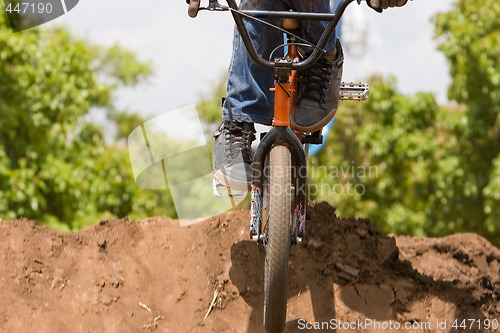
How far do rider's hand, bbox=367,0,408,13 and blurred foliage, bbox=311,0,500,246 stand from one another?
8722mm

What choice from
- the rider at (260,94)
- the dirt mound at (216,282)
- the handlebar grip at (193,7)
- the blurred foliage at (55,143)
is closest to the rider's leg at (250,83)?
the rider at (260,94)

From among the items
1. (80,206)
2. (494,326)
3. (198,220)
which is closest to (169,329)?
(198,220)

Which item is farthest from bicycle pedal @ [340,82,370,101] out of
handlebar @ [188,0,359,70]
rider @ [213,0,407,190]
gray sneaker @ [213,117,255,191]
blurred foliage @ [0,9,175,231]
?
blurred foliage @ [0,9,175,231]

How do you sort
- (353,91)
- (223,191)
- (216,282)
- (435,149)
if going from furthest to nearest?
(435,149), (353,91), (216,282), (223,191)

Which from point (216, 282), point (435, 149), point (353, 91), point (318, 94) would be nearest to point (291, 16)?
point (318, 94)

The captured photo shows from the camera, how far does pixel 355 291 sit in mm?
3850

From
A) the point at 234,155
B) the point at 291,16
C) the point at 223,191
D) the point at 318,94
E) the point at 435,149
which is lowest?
the point at 435,149

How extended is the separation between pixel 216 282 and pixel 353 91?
1355mm

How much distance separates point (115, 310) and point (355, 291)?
1316 mm

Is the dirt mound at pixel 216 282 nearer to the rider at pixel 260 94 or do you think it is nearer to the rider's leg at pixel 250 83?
the rider at pixel 260 94

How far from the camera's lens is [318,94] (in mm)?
3453

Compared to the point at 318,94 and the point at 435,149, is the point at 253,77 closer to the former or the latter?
the point at 318,94

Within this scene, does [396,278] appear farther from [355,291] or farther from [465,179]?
[465,179]

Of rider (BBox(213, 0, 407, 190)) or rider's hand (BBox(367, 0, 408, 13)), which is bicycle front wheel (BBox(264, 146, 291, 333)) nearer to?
rider (BBox(213, 0, 407, 190))
